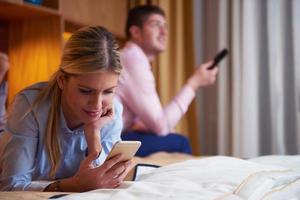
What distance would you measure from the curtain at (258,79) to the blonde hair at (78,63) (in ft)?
4.27

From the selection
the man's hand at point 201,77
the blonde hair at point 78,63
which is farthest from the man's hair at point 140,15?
the blonde hair at point 78,63

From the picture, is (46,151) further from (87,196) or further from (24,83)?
(24,83)

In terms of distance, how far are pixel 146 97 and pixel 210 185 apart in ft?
3.30

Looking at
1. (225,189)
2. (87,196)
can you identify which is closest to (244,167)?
(225,189)

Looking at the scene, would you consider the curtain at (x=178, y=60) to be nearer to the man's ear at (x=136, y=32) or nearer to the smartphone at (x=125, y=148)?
the man's ear at (x=136, y=32)

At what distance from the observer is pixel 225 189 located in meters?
0.77

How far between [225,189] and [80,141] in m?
0.47

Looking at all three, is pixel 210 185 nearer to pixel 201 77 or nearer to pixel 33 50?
pixel 201 77

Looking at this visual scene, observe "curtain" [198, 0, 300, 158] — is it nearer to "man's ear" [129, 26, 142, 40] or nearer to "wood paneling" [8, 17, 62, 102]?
A: "man's ear" [129, 26, 142, 40]

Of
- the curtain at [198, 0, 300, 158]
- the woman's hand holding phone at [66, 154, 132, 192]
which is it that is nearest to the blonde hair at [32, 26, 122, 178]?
the woman's hand holding phone at [66, 154, 132, 192]

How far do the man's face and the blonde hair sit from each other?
0.90m

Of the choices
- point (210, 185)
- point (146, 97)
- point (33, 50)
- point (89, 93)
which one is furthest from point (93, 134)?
point (33, 50)

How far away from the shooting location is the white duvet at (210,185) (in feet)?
2.40

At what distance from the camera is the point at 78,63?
1012mm
